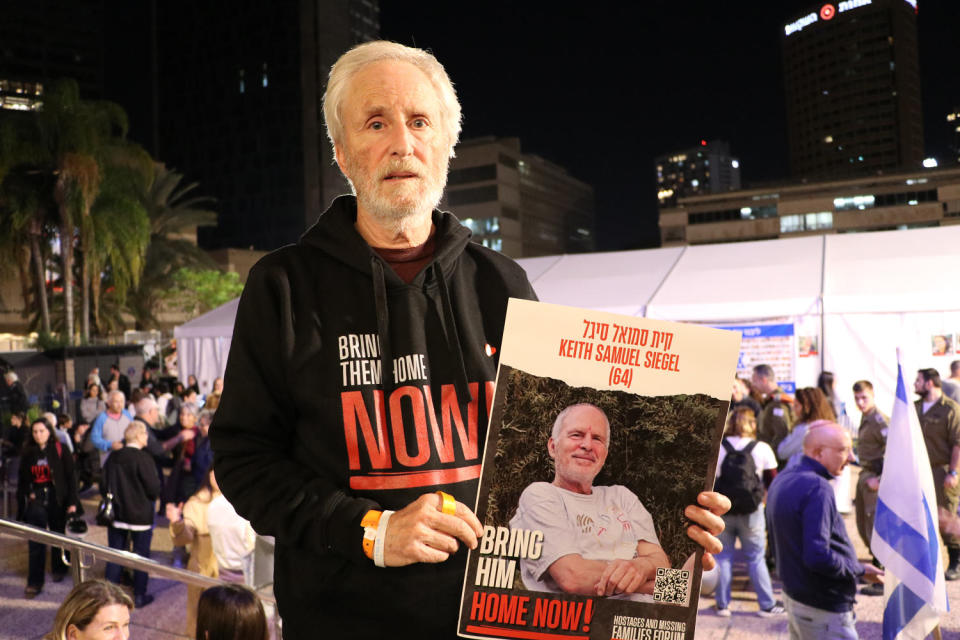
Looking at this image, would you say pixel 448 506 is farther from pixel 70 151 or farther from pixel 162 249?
pixel 162 249

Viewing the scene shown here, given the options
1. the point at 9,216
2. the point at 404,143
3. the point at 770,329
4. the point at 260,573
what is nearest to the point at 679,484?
the point at 404,143

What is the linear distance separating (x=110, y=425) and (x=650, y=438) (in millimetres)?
10053

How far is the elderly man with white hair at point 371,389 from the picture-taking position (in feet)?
4.17

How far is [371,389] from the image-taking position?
133cm

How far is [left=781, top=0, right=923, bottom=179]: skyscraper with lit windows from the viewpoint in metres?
149

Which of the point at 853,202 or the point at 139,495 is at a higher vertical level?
the point at 853,202

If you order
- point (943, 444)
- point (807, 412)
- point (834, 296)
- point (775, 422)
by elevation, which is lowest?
point (943, 444)

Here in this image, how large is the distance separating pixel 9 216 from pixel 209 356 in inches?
500

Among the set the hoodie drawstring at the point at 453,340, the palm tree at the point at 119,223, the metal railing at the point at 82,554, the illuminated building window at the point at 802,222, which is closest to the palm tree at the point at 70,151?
the palm tree at the point at 119,223

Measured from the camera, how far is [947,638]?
550cm

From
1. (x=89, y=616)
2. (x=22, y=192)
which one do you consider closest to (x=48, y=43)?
(x=22, y=192)

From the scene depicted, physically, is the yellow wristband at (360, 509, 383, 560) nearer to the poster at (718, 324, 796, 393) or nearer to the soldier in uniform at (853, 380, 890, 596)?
the soldier in uniform at (853, 380, 890, 596)

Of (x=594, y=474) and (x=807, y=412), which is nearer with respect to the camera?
(x=594, y=474)

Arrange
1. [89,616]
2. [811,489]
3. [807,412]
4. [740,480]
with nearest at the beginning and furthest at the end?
1. [89,616]
2. [811,489]
3. [740,480]
4. [807,412]
